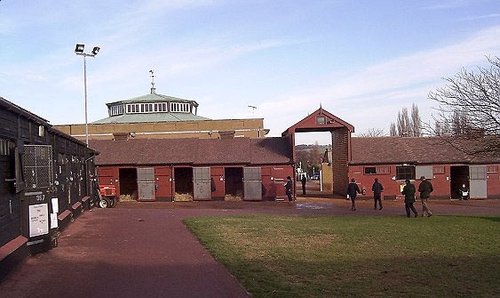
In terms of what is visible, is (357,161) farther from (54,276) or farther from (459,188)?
(54,276)

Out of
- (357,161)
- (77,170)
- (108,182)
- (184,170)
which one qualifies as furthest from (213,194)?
(77,170)

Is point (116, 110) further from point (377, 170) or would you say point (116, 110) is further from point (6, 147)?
point (6, 147)

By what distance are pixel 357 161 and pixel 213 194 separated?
33.3 ft

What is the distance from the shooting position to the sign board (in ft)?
45.3

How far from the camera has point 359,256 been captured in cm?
1402

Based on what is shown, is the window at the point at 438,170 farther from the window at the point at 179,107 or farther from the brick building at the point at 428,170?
the window at the point at 179,107

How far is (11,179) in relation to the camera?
12.3 metres

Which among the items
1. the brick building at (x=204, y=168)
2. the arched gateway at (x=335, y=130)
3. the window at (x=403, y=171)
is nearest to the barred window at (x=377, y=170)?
the window at (x=403, y=171)

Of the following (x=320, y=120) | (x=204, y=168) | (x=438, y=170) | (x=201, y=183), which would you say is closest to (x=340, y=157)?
(x=320, y=120)

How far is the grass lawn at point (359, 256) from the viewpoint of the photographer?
33.3ft

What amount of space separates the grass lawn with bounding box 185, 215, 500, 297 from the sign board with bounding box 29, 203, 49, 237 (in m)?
4.14

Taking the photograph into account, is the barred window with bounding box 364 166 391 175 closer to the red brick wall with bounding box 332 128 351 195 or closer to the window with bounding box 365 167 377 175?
the window with bounding box 365 167 377 175

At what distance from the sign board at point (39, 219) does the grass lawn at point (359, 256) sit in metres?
4.14

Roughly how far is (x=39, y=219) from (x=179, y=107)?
64.5 meters
